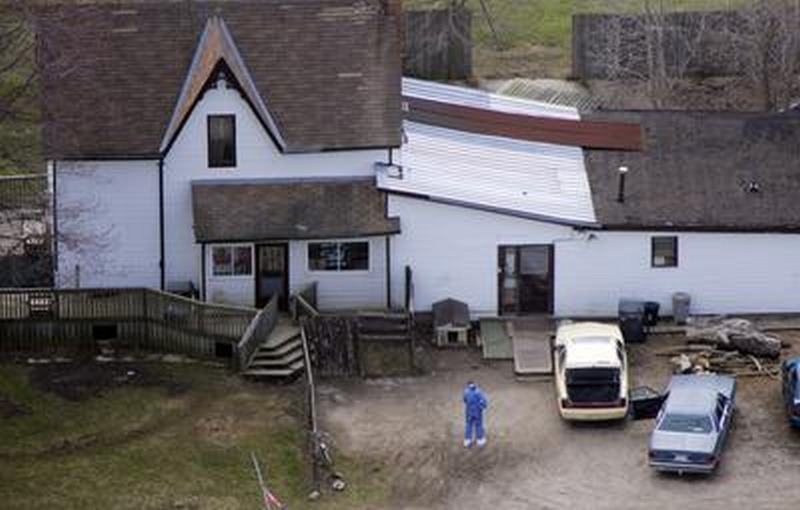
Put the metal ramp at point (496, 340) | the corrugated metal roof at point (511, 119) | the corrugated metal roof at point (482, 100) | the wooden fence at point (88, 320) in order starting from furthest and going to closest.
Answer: the corrugated metal roof at point (482, 100)
the corrugated metal roof at point (511, 119)
the metal ramp at point (496, 340)
the wooden fence at point (88, 320)

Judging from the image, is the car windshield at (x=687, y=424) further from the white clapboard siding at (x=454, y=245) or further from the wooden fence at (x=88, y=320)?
the wooden fence at (x=88, y=320)

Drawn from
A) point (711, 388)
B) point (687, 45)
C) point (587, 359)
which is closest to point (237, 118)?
point (587, 359)

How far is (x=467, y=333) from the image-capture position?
47.6m

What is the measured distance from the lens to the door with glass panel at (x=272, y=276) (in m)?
48.6

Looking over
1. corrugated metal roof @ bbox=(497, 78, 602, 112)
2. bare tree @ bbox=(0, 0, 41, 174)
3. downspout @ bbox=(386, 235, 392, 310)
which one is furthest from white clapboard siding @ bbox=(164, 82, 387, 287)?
corrugated metal roof @ bbox=(497, 78, 602, 112)

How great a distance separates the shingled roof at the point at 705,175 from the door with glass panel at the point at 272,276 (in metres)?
9.38

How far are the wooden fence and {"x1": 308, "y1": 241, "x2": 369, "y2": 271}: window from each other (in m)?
4.74

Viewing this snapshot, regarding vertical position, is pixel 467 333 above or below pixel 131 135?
below

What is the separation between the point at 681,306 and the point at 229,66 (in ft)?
48.7

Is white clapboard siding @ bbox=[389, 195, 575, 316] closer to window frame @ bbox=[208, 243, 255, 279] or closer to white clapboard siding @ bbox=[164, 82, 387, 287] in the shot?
white clapboard siding @ bbox=[164, 82, 387, 287]

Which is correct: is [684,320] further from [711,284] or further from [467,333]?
[467,333]

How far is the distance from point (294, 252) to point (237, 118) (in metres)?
4.24

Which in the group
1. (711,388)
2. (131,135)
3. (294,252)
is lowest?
(711,388)

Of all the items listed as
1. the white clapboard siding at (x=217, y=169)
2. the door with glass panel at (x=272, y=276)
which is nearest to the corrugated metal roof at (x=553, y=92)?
the white clapboard siding at (x=217, y=169)
